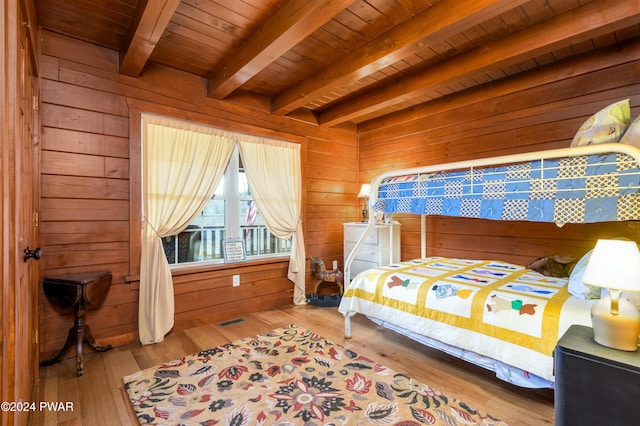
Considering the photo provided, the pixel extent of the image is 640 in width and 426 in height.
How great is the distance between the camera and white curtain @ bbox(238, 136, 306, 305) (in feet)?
10.9

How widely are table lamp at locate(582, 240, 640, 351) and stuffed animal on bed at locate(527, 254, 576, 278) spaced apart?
130 centimetres

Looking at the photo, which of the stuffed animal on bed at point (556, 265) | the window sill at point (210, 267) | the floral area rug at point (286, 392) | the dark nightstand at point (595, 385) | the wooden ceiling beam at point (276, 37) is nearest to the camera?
the dark nightstand at point (595, 385)

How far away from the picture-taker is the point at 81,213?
2.35 meters

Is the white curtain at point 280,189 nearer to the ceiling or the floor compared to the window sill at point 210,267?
nearer to the ceiling

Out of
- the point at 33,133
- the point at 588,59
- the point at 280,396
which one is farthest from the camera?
the point at 588,59

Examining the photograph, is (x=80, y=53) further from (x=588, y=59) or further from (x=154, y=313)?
(x=588, y=59)

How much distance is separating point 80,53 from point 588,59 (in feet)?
13.4

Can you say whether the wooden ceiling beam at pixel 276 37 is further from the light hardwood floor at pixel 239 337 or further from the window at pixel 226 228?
the light hardwood floor at pixel 239 337

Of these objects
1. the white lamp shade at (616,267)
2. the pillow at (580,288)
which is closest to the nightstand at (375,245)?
the pillow at (580,288)

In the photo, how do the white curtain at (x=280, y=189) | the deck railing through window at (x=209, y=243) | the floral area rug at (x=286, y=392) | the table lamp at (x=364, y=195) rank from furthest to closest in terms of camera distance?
1. the table lamp at (x=364, y=195)
2. the white curtain at (x=280, y=189)
3. the deck railing through window at (x=209, y=243)
4. the floral area rug at (x=286, y=392)

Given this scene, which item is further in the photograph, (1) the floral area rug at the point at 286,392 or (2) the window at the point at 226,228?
(2) the window at the point at 226,228

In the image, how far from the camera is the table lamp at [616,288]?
3.75ft

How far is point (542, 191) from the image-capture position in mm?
1943

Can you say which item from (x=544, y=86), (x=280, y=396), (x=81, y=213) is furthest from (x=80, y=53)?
(x=544, y=86)
